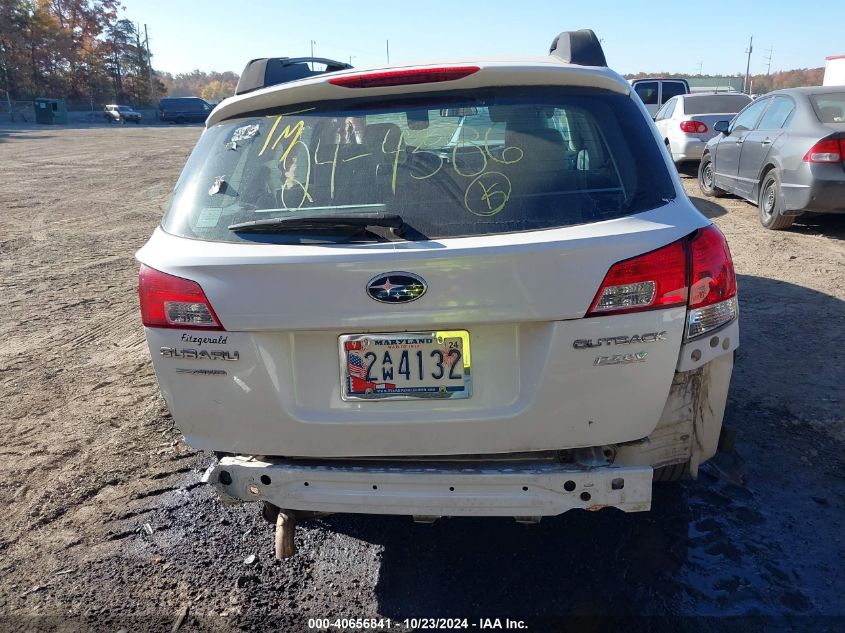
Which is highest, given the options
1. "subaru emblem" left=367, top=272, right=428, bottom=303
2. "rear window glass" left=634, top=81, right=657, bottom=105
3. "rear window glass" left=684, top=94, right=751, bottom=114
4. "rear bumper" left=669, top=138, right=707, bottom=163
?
"rear window glass" left=634, top=81, right=657, bottom=105

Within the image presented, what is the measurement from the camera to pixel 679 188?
2.51m

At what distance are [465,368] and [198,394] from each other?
0.95 m

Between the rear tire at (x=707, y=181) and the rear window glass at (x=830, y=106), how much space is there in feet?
9.14

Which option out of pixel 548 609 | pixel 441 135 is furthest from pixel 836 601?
pixel 441 135

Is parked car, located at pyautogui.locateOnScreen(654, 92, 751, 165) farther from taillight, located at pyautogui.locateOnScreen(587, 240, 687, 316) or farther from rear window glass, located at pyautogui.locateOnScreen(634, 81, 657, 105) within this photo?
taillight, located at pyautogui.locateOnScreen(587, 240, 687, 316)

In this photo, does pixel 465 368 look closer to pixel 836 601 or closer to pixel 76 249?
pixel 836 601

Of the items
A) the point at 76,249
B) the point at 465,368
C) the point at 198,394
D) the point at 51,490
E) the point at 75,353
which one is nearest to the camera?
the point at 465,368

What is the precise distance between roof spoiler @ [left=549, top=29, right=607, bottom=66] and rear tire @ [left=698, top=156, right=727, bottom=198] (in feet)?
28.9

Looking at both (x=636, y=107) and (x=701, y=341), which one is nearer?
(x=701, y=341)

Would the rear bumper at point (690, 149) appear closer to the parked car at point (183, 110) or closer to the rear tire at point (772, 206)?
the rear tire at point (772, 206)

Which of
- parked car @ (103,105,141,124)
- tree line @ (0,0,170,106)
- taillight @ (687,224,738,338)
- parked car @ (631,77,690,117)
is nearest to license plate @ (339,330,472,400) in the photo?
taillight @ (687,224,738,338)

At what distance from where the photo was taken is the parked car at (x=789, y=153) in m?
7.57

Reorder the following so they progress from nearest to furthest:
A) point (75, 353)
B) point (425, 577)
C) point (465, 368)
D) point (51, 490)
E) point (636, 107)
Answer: point (465, 368), point (636, 107), point (425, 577), point (51, 490), point (75, 353)

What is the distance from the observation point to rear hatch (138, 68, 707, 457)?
7.19 ft
